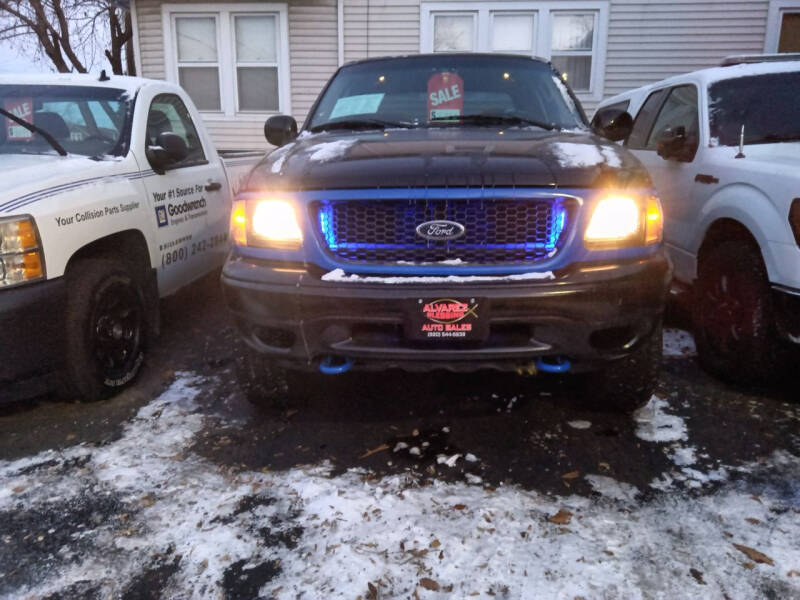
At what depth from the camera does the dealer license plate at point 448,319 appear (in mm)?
2596

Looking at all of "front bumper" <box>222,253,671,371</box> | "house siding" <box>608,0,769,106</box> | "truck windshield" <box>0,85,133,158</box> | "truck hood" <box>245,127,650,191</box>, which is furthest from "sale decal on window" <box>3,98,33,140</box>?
"house siding" <box>608,0,769,106</box>

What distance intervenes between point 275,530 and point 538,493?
108 centimetres

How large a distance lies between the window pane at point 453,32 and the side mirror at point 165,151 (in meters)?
Result: 8.75

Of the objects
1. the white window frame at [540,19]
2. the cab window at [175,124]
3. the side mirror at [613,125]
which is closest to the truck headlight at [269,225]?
the cab window at [175,124]

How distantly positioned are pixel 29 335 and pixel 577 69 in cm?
1118

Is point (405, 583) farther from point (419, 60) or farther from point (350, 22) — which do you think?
point (350, 22)

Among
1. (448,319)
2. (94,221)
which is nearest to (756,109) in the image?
(448,319)

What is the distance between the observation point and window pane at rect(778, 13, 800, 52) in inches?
447

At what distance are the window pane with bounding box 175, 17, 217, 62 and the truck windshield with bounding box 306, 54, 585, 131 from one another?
9.20 m

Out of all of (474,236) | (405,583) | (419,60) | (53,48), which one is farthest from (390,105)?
(53,48)

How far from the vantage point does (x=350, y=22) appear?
38.3ft

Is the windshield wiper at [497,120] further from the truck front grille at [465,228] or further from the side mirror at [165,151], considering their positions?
the side mirror at [165,151]

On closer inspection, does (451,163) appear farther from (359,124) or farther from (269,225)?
(359,124)

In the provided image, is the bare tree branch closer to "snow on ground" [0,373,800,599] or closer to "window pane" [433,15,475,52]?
"window pane" [433,15,475,52]
